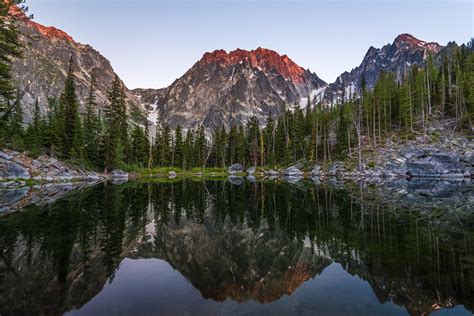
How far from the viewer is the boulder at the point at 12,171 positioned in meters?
41.8

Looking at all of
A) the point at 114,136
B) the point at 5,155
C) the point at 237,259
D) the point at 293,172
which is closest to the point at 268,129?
the point at 293,172

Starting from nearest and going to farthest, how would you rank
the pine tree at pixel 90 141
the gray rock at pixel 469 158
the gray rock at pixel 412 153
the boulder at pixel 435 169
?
1. the boulder at pixel 435 169
2. the gray rock at pixel 469 158
3. the gray rock at pixel 412 153
4. the pine tree at pixel 90 141

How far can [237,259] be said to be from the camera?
12.0 metres

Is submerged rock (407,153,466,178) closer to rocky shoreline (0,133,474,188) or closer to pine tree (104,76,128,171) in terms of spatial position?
rocky shoreline (0,133,474,188)

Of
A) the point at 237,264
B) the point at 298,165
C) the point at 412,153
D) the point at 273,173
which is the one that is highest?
the point at 412,153

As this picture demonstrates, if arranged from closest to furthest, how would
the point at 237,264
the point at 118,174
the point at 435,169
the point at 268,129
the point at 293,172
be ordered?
1. the point at 237,264
2. the point at 435,169
3. the point at 118,174
4. the point at 293,172
5. the point at 268,129

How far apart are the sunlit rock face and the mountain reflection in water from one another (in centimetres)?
4

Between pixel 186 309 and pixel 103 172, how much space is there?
69.8 metres

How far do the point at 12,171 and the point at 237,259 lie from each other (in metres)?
45.3

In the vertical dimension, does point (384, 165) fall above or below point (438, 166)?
above

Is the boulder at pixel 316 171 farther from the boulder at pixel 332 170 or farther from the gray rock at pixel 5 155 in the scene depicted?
the gray rock at pixel 5 155

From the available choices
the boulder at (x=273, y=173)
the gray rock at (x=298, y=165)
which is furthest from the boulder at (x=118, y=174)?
the gray rock at (x=298, y=165)

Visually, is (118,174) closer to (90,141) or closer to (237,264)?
(90,141)

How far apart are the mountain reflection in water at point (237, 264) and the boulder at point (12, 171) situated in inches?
1113
